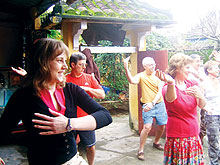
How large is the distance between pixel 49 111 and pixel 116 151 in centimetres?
389

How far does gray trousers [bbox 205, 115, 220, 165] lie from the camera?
3.84 metres

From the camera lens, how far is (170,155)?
3047mm

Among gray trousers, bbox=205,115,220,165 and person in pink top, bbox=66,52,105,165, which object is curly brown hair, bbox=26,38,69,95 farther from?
gray trousers, bbox=205,115,220,165

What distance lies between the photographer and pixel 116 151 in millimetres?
5289

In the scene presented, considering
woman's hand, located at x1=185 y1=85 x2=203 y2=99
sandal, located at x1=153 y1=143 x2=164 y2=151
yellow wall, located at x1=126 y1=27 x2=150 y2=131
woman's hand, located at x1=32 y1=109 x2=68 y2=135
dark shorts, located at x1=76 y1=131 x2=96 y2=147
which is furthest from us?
yellow wall, located at x1=126 y1=27 x2=150 y2=131

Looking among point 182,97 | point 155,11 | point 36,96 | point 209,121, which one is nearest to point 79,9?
point 155,11

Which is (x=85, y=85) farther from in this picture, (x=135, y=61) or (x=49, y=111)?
(x=135, y=61)

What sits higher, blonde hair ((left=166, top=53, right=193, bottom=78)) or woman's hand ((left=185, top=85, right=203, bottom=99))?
blonde hair ((left=166, top=53, right=193, bottom=78))

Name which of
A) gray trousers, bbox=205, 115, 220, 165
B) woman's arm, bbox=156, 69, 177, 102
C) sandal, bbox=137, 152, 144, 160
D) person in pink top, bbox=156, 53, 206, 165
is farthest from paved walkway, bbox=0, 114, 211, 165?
woman's arm, bbox=156, 69, 177, 102

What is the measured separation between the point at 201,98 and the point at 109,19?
2.70 meters

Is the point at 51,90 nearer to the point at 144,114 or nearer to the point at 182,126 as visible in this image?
the point at 182,126


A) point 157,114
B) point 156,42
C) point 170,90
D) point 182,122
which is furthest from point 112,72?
point 170,90

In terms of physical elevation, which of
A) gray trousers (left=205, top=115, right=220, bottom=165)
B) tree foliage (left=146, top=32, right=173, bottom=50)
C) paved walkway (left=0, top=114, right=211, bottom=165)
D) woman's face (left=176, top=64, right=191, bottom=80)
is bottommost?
paved walkway (left=0, top=114, right=211, bottom=165)

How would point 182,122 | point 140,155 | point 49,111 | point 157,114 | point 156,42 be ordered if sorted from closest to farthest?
point 49,111 < point 182,122 < point 140,155 < point 157,114 < point 156,42
